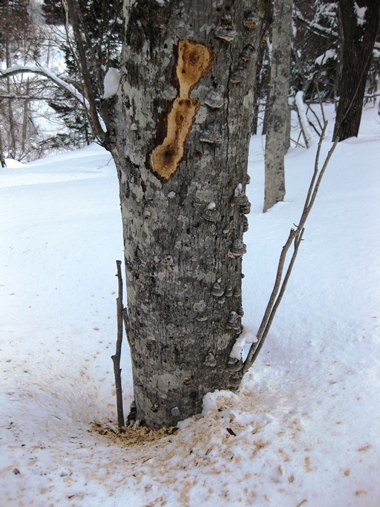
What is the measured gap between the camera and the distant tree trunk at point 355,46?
16.9 ft

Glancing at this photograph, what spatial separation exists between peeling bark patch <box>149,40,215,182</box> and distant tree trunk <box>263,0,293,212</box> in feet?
9.83

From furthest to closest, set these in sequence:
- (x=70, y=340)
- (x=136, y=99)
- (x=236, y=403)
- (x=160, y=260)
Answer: (x=70, y=340), (x=236, y=403), (x=160, y=260), (x=136, y=99)

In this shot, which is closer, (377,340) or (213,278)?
(213,278)

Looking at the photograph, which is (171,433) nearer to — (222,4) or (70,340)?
(70,340)

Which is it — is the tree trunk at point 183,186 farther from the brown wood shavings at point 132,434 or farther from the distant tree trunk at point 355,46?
the distant tree trunk at point 355,46

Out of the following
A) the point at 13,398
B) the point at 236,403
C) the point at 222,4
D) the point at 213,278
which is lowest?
the point at 13,398

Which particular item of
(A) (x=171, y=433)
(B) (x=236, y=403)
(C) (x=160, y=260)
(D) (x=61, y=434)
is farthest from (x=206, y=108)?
(D) (x=61, y=434)

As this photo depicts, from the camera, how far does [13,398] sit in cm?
147

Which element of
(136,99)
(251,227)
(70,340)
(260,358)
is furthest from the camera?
(251,227)

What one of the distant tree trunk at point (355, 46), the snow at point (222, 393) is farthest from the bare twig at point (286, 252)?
the distant tree trunk at point (355, 46)

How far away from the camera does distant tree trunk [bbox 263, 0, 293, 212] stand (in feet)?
12.5

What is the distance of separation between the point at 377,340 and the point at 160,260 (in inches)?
40.7

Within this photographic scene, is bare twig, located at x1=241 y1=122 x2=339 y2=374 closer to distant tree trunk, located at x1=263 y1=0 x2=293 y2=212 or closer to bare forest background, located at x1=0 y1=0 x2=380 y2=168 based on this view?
bare forest background, located at x1=0 y1=0 x2=380 y2=168

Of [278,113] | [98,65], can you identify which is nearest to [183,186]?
[278,113]
